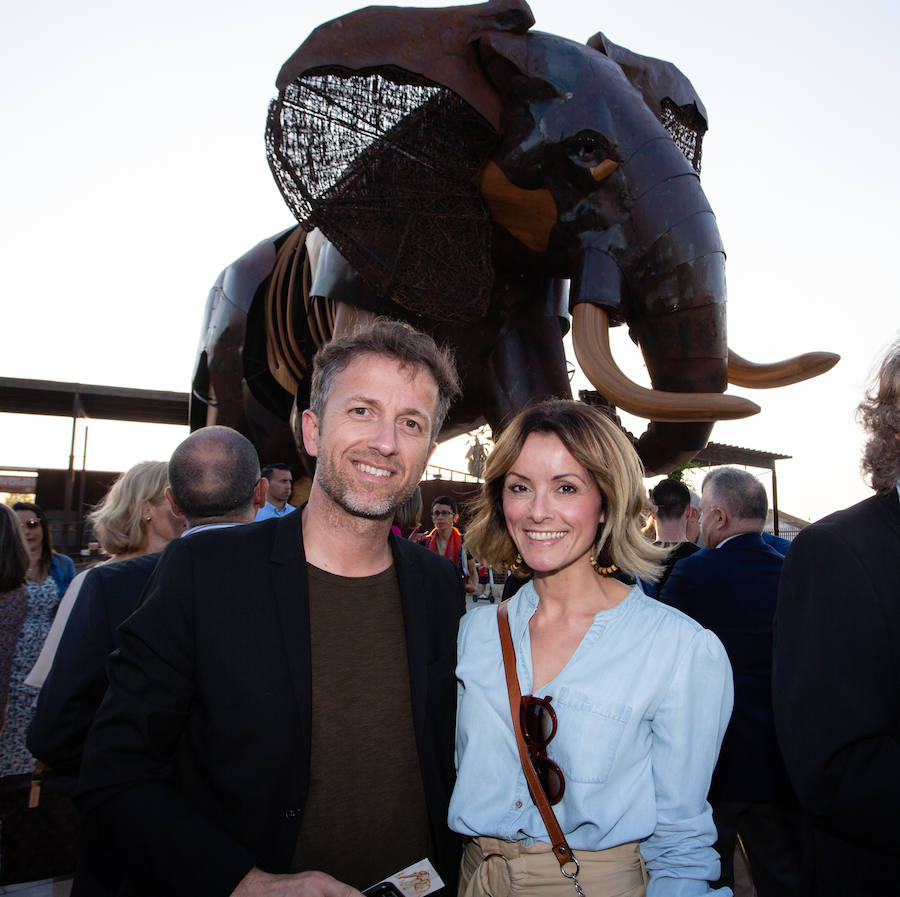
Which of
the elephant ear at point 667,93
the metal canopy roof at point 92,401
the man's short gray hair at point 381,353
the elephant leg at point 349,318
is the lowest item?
the man's short gray hair at point 381,353

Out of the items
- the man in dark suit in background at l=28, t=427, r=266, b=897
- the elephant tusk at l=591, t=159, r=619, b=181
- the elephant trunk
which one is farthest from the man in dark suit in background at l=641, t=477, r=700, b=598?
the man in dark suit in background at l=28, t=427, r=266, b=897

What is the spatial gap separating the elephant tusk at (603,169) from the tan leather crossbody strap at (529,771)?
2682 millimetres

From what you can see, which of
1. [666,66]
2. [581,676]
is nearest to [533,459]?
[581,676]

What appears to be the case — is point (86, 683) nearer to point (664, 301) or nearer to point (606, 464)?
point (606, 464)

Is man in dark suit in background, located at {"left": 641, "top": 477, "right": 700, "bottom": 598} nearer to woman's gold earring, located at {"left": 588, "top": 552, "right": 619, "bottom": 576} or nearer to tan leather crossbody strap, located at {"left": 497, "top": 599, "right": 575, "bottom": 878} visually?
woman's gold earring, located at {"left": 588, "top": 552, "right": 619, "bottom": 576}

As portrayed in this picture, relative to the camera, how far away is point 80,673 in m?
2.13

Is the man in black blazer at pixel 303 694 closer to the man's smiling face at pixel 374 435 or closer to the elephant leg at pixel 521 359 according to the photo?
the man's smiling face at pixel 374 435

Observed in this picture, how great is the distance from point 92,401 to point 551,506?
17.5 meters

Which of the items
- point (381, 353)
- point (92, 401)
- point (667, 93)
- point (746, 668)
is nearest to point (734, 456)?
point (92, 401)

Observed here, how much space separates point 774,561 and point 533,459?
1.65 meters

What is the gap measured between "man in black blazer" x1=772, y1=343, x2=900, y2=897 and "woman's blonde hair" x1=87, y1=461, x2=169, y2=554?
2.40 metres

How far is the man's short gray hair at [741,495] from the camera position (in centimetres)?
344

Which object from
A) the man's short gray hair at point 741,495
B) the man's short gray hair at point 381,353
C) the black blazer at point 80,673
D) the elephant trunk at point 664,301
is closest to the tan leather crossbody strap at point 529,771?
the man's short gray hair at point 381,353

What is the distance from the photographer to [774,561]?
3.26m
